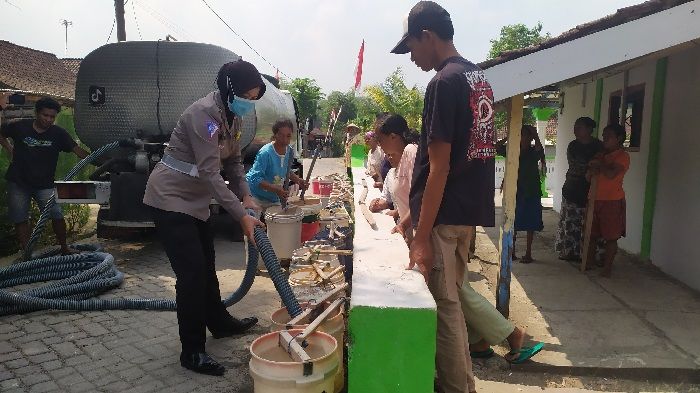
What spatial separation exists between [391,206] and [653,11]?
2465 mm

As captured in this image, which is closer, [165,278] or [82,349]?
[82,349]

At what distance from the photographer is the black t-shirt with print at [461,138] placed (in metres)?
2.42

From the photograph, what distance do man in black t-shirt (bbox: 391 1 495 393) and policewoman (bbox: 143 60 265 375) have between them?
1182mm

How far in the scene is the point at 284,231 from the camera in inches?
223

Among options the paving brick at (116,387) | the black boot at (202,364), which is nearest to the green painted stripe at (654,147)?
the black boot at (202,364)

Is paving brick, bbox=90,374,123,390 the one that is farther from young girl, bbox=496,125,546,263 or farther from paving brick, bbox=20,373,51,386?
young girl, bbox=496,125,546,263

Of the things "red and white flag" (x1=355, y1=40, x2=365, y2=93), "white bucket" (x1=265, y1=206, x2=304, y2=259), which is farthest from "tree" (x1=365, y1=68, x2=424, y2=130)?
"white bucket" (x1=265, y1=206, x2=304, y2=259)

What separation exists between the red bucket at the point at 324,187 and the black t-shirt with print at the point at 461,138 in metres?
6.82

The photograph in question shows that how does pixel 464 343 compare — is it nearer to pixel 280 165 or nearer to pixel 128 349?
pixel 128 349

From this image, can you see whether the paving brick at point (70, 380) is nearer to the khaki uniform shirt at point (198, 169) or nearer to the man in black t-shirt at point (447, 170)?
the khaki uniform shirt at point (198, 169)

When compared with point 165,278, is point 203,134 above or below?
above

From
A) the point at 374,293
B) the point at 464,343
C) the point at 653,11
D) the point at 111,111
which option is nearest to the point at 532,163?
the point at 653,11

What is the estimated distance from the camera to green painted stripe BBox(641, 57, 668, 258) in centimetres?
611

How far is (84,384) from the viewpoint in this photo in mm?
3297
